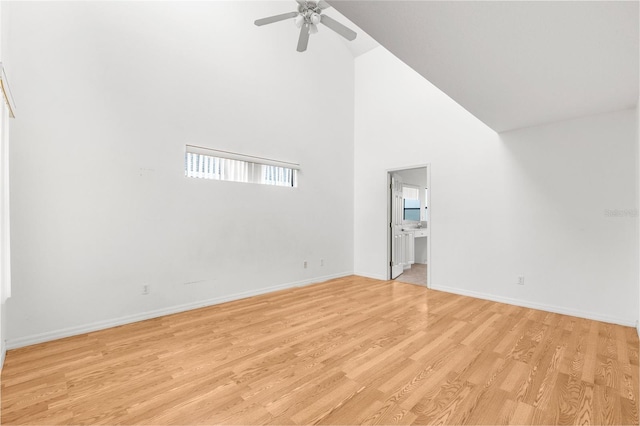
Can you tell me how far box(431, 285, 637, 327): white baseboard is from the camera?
3.06 metres

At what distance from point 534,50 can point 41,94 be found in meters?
4.17

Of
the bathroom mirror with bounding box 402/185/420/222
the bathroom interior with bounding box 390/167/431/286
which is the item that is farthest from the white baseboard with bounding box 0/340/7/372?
the bathroom mirror with bounding box 402/185/420/222

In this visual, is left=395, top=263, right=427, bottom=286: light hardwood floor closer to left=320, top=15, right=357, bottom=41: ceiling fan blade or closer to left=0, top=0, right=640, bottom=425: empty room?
left=0, top=0, right=640, bottom=425: empty room

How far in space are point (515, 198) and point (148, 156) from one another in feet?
15.4

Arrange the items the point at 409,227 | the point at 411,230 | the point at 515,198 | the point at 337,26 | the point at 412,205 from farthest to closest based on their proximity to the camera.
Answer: the point at 412,205 → the point at 409,227 → the point at 411,230 → the point at 515,198 → the point at 337,26

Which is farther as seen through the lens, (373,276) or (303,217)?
(373,276)

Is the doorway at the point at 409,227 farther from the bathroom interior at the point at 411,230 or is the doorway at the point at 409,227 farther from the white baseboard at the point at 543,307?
the white baseboard at the point at 543,307

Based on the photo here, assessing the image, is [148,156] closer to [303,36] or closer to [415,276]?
[303,36]

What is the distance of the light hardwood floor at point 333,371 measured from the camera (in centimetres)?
162

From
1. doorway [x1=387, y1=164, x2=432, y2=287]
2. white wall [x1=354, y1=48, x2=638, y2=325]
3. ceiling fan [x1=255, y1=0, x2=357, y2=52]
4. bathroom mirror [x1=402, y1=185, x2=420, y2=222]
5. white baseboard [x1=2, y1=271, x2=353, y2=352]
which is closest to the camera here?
white baseboard [x1=2, y1=271, x2=353, y2=352]

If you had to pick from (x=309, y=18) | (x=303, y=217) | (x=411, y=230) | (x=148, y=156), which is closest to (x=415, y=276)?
(x=411, y=230)

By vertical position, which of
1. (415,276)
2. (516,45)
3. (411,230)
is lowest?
(415,276)

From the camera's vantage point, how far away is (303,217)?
485 centimetres

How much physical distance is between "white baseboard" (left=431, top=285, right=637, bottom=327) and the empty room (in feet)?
0.08
